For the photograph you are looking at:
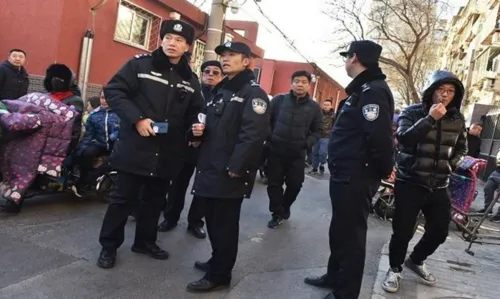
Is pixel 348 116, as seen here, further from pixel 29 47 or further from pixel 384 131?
pixel 29 47

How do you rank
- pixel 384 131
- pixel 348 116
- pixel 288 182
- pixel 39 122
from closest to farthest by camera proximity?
1. pixel 384 131
2. pixel 348 116
3. pixel 39 122
4. pixel 288 182

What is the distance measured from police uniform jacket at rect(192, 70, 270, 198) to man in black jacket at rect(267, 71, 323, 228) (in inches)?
93.9

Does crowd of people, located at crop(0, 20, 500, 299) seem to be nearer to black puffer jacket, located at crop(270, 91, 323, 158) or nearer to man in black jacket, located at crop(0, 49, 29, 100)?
black puffer jacket, located at crop(270, 91, 323, 158)

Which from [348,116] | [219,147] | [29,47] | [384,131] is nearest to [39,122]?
[219,147]

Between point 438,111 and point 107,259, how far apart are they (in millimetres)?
2946

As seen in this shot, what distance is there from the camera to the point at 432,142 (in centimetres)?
402

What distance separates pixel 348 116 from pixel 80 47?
8.61 m

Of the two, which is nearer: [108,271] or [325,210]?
[108,271]

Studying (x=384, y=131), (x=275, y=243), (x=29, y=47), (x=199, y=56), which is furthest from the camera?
(x=199, y=56)

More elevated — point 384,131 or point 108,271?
point 384,131

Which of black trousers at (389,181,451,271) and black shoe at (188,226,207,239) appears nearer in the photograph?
black trousers at (389,181,451,271)

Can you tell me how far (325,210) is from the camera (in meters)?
7.67

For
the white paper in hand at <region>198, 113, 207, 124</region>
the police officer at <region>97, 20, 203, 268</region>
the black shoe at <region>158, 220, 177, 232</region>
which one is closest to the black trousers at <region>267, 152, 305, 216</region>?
the black shoe at <region>158, 220, 177, 232</region>

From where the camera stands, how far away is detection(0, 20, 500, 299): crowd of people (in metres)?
3.45
